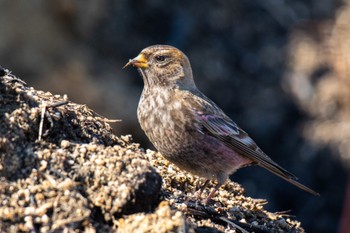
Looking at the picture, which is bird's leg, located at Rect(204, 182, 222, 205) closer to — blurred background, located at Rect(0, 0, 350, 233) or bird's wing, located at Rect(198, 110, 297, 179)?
bird's wing, located at Rect(198, 110, 297, 179)

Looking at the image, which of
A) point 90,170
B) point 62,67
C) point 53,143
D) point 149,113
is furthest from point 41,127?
point 62,67

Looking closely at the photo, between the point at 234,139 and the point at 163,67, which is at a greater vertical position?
the point at 163,67

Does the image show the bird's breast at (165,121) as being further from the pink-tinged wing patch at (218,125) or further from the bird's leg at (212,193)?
the bird's leg at (212,193)

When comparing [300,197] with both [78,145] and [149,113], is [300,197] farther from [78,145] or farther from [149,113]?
[78,145]

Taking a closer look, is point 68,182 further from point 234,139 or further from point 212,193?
point 234,139

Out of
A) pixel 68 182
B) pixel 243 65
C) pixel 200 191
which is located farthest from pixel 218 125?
pixel 243 65

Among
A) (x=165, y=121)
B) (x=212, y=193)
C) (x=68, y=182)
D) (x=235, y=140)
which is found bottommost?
(x=68, y=182)

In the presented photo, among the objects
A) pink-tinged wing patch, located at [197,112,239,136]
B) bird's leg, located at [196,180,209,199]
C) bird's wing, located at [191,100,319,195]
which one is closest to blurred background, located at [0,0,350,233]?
bird's wing, located at [191,100,319,195]
